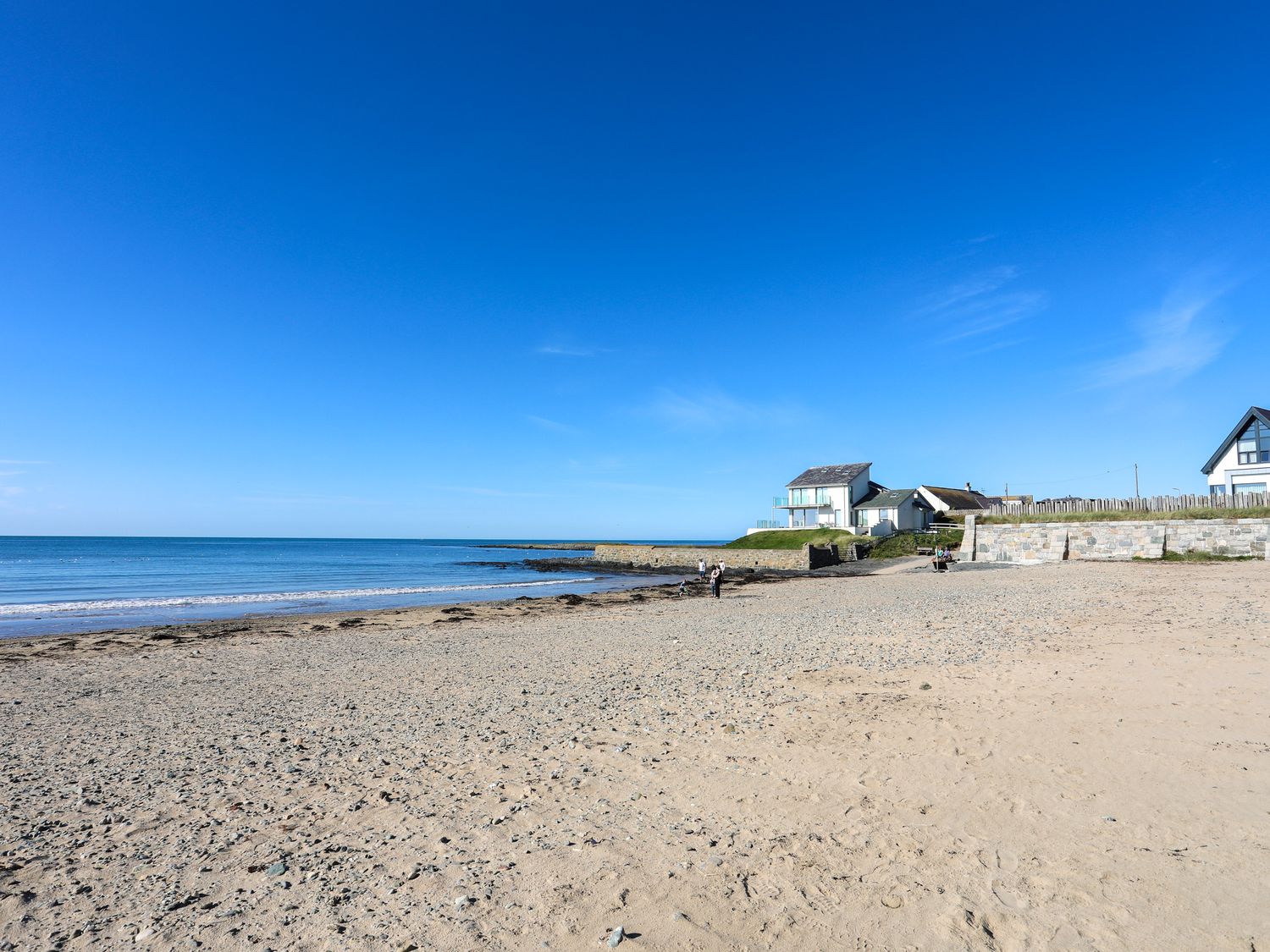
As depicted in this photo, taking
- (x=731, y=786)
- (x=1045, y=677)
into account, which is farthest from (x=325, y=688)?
(x=1045, y=677)

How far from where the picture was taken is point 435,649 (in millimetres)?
16297

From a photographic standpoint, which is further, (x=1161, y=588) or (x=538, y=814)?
(x=1161, y=588)

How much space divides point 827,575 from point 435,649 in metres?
32.5

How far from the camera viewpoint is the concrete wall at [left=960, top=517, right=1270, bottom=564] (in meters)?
31.3

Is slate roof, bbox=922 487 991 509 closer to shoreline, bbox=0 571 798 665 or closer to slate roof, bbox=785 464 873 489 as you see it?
slate roof, bbox=785 464 873 489

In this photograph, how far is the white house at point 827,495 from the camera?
214 ft

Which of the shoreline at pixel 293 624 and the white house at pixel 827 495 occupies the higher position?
the white house at pixel 827 495

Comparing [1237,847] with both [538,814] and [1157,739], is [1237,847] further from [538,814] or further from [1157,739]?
[538,814]

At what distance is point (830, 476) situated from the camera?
6806 centimetres

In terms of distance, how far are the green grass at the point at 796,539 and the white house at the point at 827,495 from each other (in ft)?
9.27

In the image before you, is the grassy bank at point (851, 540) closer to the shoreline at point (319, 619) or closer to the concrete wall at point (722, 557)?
the concrete wall at point (722, 557)

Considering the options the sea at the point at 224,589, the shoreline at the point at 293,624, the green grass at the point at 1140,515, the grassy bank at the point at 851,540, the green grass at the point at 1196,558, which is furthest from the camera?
the grassy bank at the point at 851,540

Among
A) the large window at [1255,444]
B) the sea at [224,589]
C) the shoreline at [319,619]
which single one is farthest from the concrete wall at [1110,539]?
the sea at [224,589]

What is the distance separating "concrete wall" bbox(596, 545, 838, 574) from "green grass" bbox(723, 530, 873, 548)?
79.3 inches
